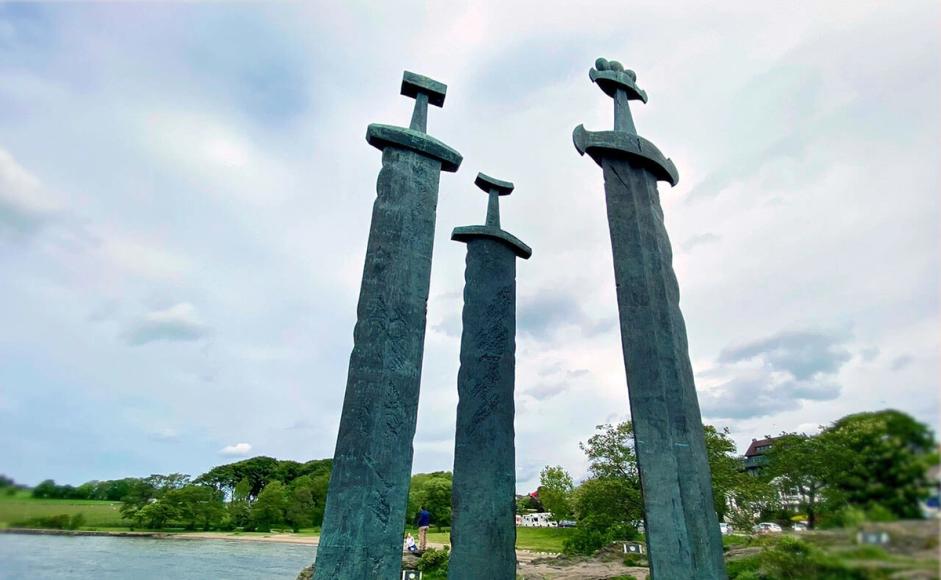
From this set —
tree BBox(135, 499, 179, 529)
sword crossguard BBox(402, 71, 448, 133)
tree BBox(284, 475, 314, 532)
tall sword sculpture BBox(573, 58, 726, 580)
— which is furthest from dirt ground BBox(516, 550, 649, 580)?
tree BBox(284, 475, 314, 532)

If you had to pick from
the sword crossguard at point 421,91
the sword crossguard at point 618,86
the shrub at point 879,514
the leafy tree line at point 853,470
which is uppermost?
the sword crossguard at point 618,86

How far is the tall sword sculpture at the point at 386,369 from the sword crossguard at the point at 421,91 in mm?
145

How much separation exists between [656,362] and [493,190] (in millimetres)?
5245

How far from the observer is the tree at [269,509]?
3284 cm

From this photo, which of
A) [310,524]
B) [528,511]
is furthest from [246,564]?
[528,511]

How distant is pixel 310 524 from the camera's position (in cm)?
3541

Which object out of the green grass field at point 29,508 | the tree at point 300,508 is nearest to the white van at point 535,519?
the tree at point 300,508

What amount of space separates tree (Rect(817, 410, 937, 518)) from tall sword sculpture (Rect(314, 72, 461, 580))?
13.4 feet

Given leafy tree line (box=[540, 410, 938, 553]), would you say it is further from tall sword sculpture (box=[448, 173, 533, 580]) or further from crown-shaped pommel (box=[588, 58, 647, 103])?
crown-shaped pommel (box=[588, 58, 647, 103])

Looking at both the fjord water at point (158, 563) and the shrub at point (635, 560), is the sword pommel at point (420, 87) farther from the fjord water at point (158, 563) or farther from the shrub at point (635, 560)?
the shrub at point (635, 560)

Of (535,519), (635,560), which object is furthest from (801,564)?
(535,519)

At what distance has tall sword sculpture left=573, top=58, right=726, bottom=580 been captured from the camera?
17.5 ft

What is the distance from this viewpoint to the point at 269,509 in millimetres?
32875

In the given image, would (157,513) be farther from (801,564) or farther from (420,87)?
(801,564)
